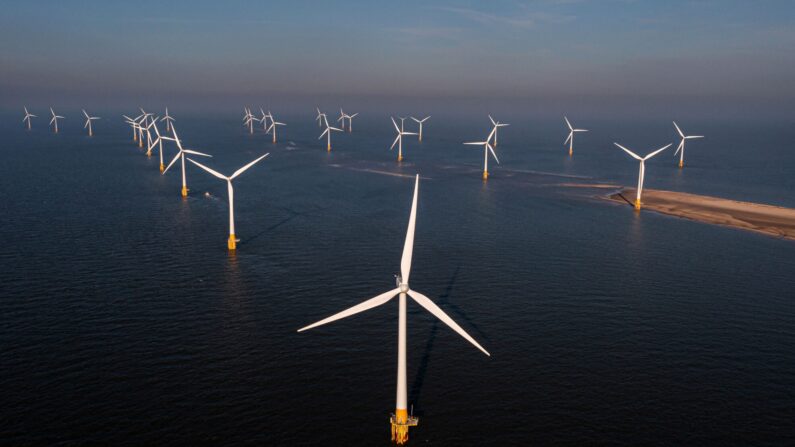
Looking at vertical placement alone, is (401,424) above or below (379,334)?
above

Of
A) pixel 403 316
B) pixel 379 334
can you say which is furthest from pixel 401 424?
pixel 379 334

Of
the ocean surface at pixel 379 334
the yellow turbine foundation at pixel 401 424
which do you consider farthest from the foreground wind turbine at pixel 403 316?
the ocean surface at pixel 379 334

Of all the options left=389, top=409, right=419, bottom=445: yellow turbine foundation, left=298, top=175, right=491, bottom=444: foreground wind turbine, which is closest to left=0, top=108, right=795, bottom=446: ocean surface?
left=389, top=409, right=419, bottom=445: yellow turbine foundation

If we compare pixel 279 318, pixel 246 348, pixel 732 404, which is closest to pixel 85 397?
pixel 246 348

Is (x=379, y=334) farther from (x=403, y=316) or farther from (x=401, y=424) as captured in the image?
(x=403, y=316)

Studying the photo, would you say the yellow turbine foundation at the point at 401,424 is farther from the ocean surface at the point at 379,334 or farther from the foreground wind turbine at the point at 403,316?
the ocean surface at the point at 379,334

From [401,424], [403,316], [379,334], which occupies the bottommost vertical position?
[379,334]

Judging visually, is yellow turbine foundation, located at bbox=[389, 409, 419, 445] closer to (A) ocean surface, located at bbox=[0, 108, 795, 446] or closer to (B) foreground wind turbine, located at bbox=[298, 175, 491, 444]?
(B) foreground wind turbine, located at bbox=[298, 175, 491, 444]
